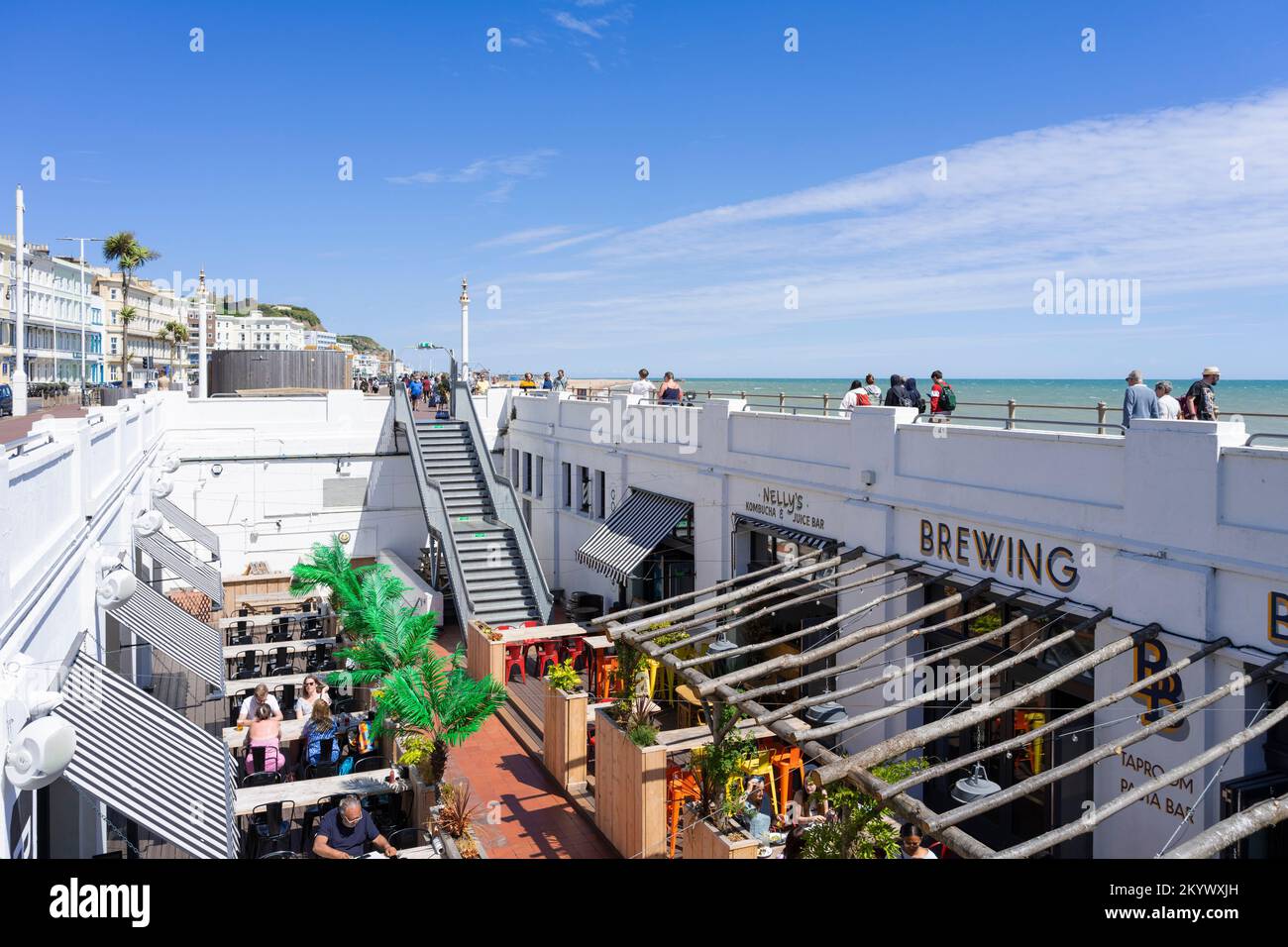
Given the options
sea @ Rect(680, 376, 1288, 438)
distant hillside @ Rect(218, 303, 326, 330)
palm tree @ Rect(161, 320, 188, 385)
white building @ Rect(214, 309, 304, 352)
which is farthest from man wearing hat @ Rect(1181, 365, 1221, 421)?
distant hillside @ Rect(218, 303, 326, 330)

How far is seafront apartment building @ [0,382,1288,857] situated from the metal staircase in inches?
99.5

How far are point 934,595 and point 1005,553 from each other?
1791 millimetres

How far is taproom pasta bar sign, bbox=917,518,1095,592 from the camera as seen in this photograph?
10.2 m

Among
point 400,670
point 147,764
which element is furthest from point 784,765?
point 147,764

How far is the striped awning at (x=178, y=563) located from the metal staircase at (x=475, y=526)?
16.7ft

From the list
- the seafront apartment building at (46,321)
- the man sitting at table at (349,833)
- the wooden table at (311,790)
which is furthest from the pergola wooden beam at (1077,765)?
the seafront apartment building at (46,321)

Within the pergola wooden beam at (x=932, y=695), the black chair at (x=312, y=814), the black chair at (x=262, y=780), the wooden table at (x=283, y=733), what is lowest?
the black chair at (x=312, y=814)

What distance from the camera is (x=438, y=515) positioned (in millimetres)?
22562

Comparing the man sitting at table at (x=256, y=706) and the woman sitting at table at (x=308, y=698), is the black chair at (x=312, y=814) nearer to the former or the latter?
the man sitting at table at (x=256, y=706)

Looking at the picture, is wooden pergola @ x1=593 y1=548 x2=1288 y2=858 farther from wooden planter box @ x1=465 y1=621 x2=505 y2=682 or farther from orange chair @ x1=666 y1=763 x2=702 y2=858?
wooden planter box @ x1=465 y1=621 x2=505 y2=682

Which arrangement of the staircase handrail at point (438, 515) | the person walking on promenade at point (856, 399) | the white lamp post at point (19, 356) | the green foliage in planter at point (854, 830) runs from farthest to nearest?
the white lamp post at point (19, 356) → the staircase handrail at point (438, 515) → the person walking on promenade at point (856, 399) → the green foliage in planter at point (854, 830)

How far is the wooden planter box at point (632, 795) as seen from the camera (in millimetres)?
11258

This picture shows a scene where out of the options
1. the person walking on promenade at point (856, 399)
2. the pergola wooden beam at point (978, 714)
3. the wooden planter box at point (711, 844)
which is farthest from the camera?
the person walking on promenade at point (856, 399)
